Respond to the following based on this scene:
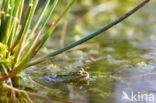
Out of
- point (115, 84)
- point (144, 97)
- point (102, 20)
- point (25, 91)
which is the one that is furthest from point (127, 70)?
point (102, 20)

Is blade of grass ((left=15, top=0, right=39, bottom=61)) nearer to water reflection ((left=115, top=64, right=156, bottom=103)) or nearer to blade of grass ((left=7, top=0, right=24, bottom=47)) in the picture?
blade of grass ((left=7, top=0, right=24, bottom=47))

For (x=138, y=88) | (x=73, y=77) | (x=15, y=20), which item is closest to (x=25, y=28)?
(x=15, y=20)

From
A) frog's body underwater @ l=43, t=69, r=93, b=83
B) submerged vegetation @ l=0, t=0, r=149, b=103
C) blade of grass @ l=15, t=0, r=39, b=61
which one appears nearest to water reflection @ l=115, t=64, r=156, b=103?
frog's body underwater @ l=43, t=69, r=93, b=83

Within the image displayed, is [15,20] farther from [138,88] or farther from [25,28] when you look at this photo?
[138,88]

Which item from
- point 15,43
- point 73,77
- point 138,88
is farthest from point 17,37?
point 138,88

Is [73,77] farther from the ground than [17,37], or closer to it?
closer to it

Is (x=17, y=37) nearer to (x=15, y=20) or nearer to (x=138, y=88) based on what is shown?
(x=15, y=20)

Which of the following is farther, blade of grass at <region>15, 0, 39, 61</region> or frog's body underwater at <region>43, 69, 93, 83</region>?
frog's body underwater at <region>43, 69, 93, 83</region>

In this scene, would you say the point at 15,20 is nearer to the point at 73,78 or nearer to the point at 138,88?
the point at 73,78

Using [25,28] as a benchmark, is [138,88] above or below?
below

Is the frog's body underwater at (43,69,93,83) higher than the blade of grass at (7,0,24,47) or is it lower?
lower

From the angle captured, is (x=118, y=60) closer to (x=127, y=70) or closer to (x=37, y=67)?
(x=127, y=70)

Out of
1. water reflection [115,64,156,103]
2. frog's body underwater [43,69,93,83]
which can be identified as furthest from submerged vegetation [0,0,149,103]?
water reflection [115,64,156,103]

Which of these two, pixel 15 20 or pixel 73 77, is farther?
pixel 73 77
